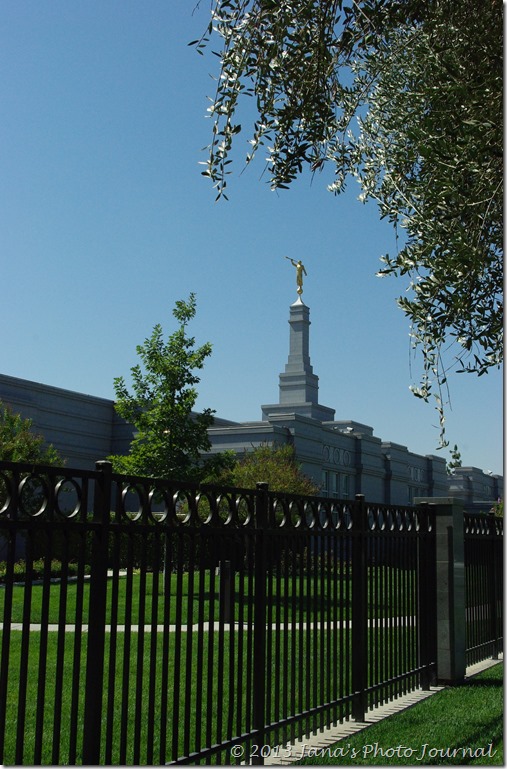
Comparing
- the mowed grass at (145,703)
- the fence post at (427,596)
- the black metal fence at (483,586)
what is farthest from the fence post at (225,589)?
the black metal fence at (483,586)

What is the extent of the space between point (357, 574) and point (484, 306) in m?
2.65

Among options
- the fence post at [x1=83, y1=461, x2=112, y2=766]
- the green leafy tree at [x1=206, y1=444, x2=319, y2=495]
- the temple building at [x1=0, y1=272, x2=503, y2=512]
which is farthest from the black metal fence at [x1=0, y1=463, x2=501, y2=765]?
the temple building at [x1=0, y1=272, x2=503, y2=512]

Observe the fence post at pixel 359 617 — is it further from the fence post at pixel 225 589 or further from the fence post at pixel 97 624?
the fence post at pixel 97 624

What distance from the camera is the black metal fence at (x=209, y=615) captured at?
3.60 meters

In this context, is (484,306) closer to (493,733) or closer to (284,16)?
(284,16)

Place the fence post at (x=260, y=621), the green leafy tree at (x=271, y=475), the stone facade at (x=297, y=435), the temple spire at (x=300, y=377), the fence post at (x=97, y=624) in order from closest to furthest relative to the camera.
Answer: the fence post at (x=97, y=624) < the fence post at (x=260, y=621) < the green leafy tree at (x=271, y=475) < the stone facade at (x=297, y=435) < the temple spire at (x=300, y=377)

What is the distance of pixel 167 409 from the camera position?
19.8 meters

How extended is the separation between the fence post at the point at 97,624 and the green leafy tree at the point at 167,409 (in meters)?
15.4

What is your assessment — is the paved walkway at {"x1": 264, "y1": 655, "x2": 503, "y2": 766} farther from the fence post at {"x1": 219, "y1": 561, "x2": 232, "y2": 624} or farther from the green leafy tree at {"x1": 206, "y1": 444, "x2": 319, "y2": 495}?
the green leafy tree at {"x1": 206, "y1": 444, "x2": 319, "y2": 495}

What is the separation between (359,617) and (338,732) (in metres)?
0.90

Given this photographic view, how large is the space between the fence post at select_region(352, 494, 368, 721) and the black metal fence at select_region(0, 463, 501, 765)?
0.04ft

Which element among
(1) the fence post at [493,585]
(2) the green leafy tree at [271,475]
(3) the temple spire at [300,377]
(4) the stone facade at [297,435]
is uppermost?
(3) the temple spire at [300,377]

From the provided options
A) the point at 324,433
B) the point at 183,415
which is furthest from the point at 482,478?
the point at 183,415

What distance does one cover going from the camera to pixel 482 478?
82438 mm
